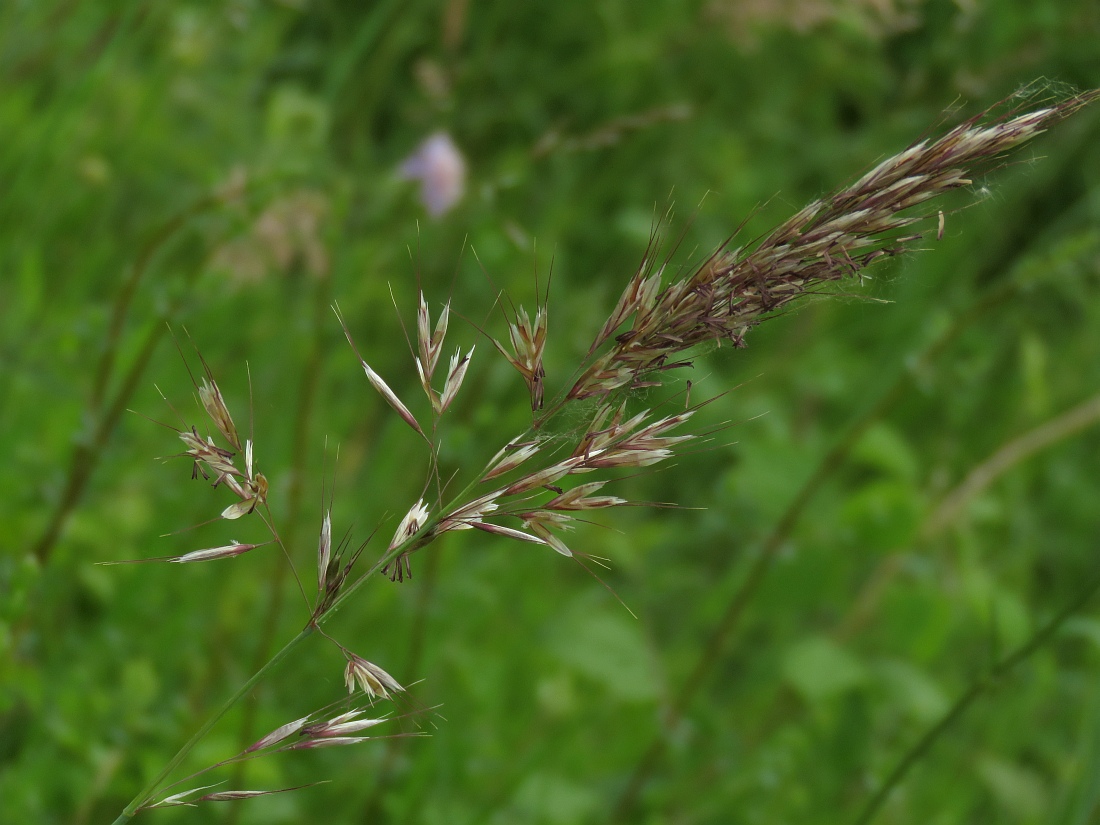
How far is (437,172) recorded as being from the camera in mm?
2428

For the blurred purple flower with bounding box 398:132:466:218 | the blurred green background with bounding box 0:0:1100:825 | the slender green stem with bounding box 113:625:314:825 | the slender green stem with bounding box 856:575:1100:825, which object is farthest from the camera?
the blurred purple flower with bounding box 398:132:466:218

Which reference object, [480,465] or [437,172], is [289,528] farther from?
[437,172]

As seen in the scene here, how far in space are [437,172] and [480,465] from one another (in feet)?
2.34

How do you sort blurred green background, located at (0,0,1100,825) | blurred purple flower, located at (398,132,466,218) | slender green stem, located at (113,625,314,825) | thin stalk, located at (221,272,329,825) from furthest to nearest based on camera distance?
blurred purple flower, located at (398,132,466,218) < blurred green background, located at (0,0,1100,825) < thin stalk, located at (221,272,329,825) < slender green stem, located at (113,625,314,825)

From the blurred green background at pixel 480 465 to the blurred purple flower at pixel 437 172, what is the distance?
2.1 inches

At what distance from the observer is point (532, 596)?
2535 millimetres

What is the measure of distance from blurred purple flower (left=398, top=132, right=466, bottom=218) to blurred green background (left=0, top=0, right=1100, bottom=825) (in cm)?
5

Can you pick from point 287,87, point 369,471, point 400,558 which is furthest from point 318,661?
point 287,87

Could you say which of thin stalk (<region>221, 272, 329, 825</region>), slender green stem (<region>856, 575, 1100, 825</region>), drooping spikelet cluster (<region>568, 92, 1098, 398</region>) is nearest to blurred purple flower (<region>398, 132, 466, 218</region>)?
thin stalk (<region>221, 272, 329, 825</region>)

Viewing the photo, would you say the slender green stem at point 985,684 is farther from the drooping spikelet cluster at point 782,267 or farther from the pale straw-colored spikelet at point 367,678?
the pale straw-colored spikelet at point 367,678

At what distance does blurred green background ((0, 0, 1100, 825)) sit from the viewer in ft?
5.72

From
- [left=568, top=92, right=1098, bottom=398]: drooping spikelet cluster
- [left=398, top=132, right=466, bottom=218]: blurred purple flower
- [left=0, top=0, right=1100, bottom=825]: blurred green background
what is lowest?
[left=0, top=0, right=1100, bottom=825]: blurred green background

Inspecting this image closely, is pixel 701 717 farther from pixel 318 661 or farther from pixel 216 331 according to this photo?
pixel 216 331

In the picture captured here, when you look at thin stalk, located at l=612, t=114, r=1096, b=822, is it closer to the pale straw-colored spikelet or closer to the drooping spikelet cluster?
the drooping spikelet cluster
